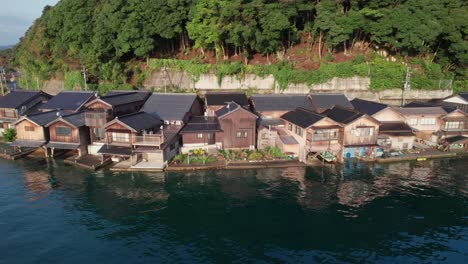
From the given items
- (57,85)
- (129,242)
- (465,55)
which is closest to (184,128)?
(129,242)

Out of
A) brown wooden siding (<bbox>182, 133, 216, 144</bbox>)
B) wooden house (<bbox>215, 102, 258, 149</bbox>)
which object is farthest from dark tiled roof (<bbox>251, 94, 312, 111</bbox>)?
brown wooden siding (<bbox>182, 133, 216, 144</bbox>)

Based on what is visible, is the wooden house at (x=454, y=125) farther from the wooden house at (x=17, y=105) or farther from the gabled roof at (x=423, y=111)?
the wooden house at (x=17, y=105)

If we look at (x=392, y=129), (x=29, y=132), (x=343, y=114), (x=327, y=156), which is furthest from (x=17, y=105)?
(x=392, y=129)

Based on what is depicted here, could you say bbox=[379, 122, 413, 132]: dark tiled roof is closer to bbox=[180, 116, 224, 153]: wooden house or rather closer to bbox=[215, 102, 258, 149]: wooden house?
bbox=[215, 102, 258, 149]: wooden house

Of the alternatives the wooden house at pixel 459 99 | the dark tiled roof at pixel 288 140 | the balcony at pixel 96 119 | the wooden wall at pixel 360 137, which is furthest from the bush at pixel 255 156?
the wooden house at pixel 459 99

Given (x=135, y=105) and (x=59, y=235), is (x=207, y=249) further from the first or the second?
(x=135, y=105)

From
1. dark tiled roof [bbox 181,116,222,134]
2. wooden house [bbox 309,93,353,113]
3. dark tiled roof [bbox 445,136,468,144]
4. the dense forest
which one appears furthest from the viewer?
the dense forest

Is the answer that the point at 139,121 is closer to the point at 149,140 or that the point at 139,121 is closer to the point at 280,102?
the point at 149,140
